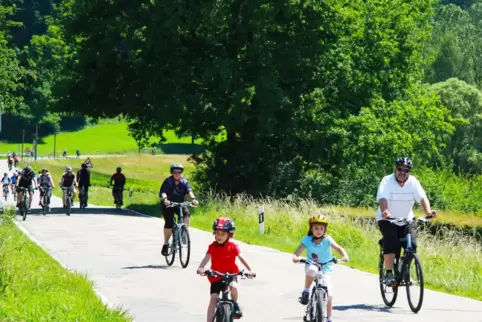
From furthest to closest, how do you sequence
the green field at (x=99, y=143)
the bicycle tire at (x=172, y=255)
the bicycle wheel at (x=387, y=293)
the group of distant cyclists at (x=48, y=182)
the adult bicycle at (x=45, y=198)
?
the green field at (x=99, y=143)
the adult bicycle at (x=45, y=198)
the group of distant cyclists at (x=48, y=182)
the bicycle tire at (x=172, y=255)
the bicycle wheel at (x=387, y=293)

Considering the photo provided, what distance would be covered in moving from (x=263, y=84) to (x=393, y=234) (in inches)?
994

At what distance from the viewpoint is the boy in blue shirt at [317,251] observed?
10.8 meters

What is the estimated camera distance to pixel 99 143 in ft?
499

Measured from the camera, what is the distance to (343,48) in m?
44.0

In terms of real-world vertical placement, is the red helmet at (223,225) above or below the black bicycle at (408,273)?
above

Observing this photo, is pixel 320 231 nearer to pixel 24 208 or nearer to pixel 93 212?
pixel 24 208

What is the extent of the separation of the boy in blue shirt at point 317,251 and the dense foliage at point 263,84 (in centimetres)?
2665

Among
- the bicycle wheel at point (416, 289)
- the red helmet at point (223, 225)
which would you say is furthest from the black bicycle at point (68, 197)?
the red helmet at point (223, 225)

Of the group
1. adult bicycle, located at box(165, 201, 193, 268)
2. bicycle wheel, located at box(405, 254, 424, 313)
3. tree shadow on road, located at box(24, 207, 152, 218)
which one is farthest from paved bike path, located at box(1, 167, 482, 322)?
tree shadow on road, located at box(24, 207, 152, 218)

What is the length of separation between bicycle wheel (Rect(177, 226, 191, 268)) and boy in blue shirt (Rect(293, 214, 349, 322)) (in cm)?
734

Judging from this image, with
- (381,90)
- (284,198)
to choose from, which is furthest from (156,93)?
(381,90)

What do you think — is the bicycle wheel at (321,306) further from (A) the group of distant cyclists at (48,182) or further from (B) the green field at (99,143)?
(B) the green field at (99,143)

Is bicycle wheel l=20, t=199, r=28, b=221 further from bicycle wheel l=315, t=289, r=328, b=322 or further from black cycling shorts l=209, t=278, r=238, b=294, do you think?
bicycle wheel l=315, t=289, r=328, b=322

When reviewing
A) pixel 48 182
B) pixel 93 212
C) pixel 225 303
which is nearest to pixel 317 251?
pixel 225 303
